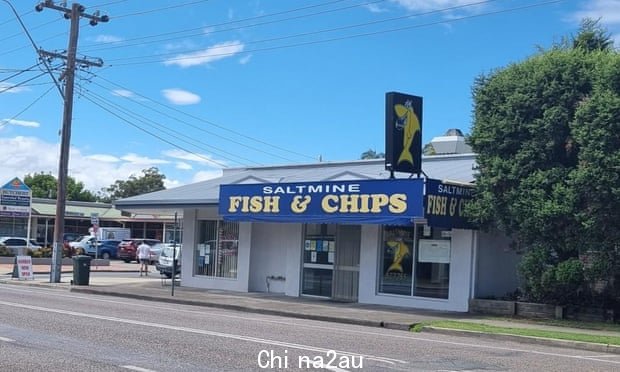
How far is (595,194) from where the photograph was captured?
17484mm

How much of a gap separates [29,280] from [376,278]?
14.9 m

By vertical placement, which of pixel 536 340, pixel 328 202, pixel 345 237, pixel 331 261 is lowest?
pixel 536 340

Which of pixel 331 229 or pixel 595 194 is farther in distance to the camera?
pixel 331 229

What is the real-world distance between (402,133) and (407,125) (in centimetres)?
31

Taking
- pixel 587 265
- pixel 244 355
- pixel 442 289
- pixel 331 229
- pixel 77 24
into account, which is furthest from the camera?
pixel 77 24

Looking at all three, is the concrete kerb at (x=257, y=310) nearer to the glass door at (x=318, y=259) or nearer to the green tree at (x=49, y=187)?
the glass door at (x=318, y=259)

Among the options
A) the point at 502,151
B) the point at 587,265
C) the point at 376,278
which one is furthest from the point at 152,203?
the point at 587,265

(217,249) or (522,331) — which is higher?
(217,249)

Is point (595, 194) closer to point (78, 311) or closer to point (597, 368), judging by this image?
point (597, 368)

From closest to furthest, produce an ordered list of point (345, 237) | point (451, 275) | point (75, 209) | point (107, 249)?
point (451, 275), point (345, 237), point (107, 249), point (75, 209)

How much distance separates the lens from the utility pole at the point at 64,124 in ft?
93.6

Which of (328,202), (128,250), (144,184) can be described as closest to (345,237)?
(328,202)

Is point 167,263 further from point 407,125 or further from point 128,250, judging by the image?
point 128,250

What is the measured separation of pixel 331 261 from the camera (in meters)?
23.9
